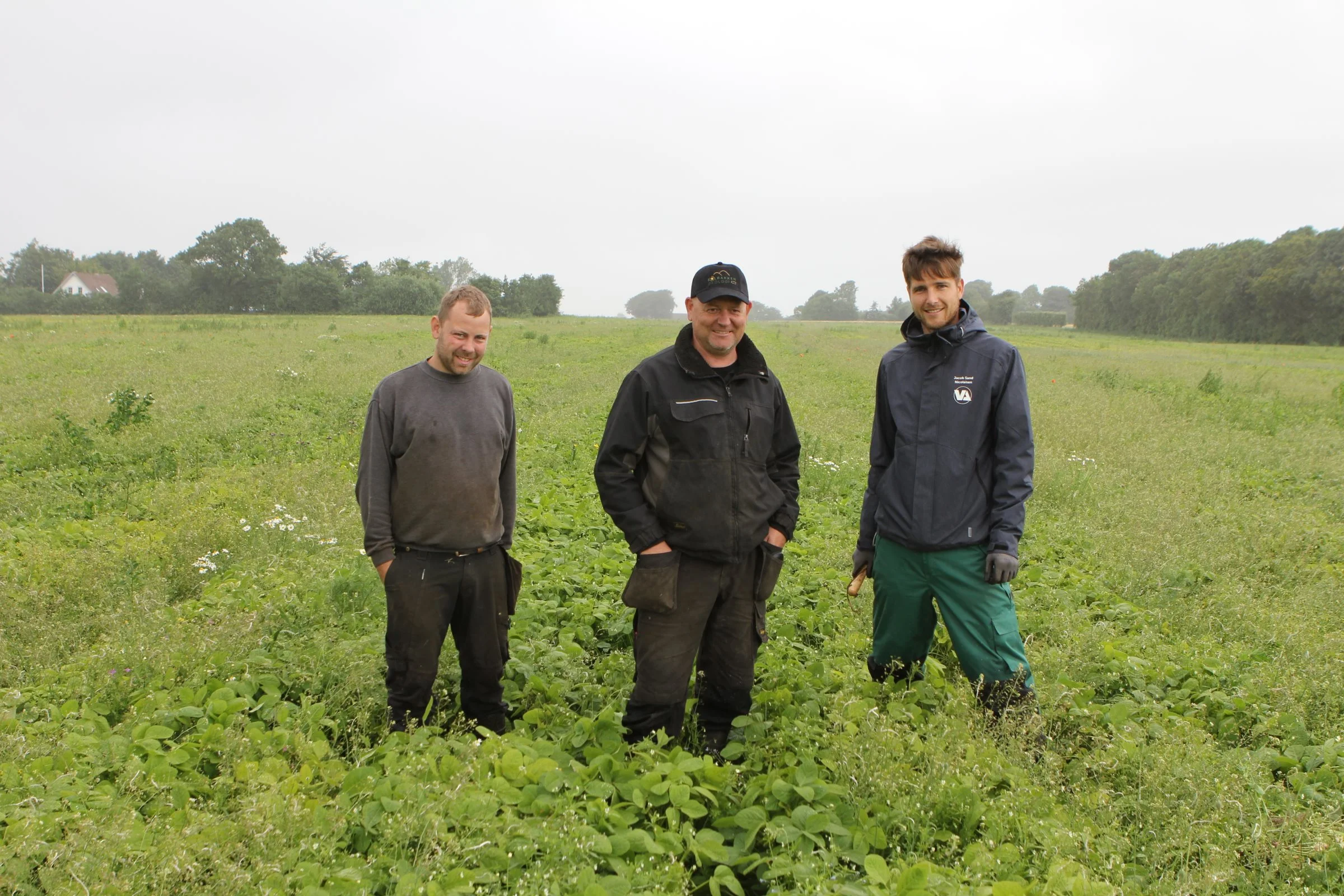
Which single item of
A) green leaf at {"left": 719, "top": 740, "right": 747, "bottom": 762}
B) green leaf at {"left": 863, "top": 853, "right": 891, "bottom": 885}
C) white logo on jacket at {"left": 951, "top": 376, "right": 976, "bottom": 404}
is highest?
white logo on jacket at {"left": 951, "top": 376, "right": 976, "bottom": 404}

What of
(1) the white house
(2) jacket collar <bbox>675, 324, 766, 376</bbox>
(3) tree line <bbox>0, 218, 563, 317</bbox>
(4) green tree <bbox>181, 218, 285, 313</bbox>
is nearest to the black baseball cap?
(2) jacket collar <bbox>675, 324, 766, 376</bbox>

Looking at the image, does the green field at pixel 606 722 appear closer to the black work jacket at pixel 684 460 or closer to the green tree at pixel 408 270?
the black work jacket at pixel 684 460

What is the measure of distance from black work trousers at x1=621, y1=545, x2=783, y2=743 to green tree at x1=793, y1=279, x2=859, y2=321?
6845 inches

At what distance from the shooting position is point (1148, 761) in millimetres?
3111

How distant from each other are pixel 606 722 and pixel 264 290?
244ft

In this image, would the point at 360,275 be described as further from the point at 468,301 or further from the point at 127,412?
the point at 468,301

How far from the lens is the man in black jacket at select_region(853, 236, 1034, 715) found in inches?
131

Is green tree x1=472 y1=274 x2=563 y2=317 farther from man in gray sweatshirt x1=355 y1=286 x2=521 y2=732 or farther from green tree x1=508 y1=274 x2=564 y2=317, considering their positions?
man in gray sweatshirt x1=355 y1=286 x2=521 y2=732

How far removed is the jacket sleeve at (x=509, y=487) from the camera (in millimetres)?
3615

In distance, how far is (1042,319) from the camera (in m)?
99.8

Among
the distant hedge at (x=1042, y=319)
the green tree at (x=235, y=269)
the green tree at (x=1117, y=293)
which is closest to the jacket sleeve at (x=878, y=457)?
the green tree at (x=235, y=269)

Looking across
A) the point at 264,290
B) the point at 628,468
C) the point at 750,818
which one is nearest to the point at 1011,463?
the point at 628,468

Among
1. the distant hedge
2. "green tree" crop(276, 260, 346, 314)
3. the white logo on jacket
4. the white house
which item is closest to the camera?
the white logo on jacket

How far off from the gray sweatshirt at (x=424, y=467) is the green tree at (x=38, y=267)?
12210 centimetres
